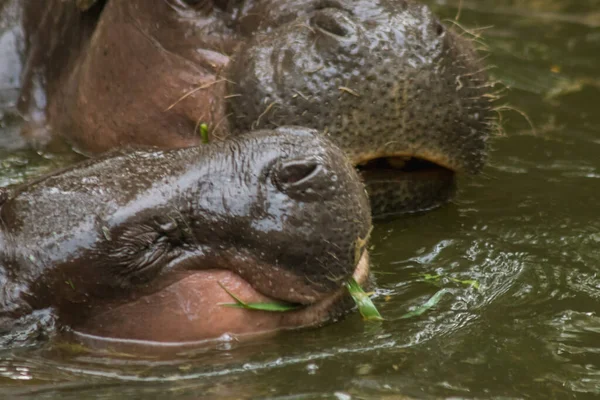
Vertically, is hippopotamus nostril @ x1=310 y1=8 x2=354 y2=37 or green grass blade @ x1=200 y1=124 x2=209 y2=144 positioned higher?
hippopotamus nostril @ x1=310 y1=8 x2=354 y2=37

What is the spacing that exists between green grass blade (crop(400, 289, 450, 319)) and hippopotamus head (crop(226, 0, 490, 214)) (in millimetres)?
671

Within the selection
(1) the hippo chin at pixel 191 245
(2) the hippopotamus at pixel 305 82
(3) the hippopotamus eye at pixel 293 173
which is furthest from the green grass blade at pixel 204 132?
(3) the hippopotamus eye at pixel 293 173

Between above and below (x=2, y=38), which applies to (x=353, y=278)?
below

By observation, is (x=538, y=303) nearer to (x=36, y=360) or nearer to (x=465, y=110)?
(x=465, y=110)

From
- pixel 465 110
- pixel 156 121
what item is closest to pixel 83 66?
pixel 156 121

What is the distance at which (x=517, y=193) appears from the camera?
5.16m

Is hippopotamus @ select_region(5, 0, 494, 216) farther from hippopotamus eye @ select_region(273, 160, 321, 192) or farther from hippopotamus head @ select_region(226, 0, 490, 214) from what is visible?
hippopotamus eye @ select_region(273, 160, 321, 192)


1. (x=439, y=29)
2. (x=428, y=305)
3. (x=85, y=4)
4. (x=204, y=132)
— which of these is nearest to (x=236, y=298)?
(x=428, y=305)

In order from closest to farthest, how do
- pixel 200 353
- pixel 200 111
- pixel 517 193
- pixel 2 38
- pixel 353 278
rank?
pixel 200 353 → pixel 353 278 → pixel 200 111 → pixel 517 193 → pixel 2 38

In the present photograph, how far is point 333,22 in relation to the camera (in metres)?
4.18

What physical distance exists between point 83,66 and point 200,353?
8.22 ft

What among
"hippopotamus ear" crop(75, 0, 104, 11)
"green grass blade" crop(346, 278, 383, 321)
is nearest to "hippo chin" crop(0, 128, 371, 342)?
"green grass blade" crop(346, 278, 383, 321)

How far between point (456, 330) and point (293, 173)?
30.1 inches

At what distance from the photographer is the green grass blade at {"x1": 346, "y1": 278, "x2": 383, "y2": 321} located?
360cm
